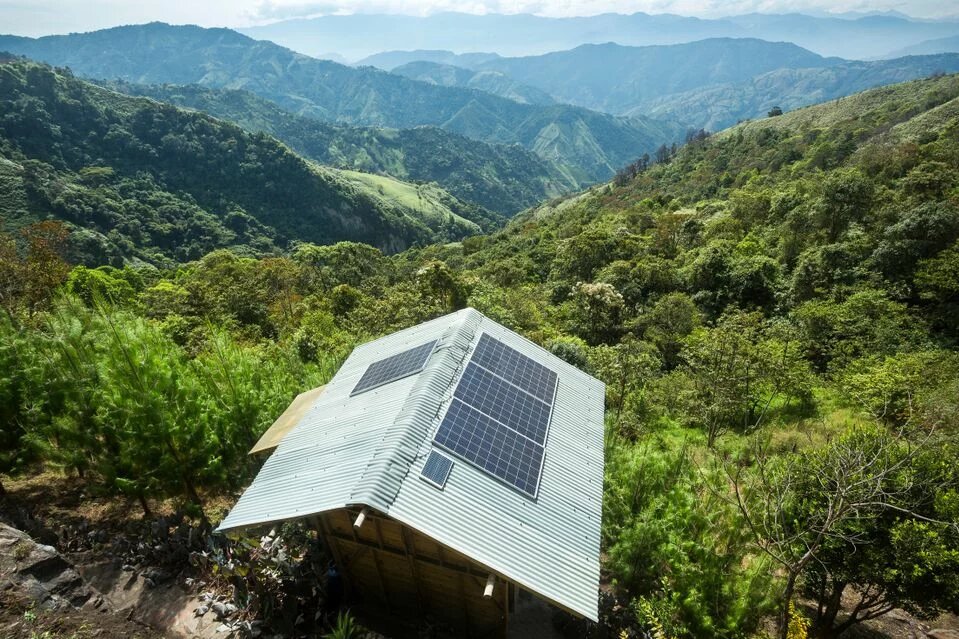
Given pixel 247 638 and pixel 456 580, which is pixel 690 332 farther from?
pixel 247 638

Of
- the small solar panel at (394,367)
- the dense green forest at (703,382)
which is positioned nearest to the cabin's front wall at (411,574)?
the dense green forest at (703,382)

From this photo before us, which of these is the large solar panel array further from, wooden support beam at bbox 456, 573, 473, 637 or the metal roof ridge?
wooden support beam at bbox 456, 573, 473, 637

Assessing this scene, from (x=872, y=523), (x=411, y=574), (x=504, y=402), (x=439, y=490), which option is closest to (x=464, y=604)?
(x=411, y=574)

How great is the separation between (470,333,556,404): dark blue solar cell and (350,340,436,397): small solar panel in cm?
148

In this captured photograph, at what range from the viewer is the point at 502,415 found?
Answer: 1198 centimetres

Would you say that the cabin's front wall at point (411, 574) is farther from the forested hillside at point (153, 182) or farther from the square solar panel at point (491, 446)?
the forested hillside at point (153, 182)

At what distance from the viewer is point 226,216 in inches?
6388

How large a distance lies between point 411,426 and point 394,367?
3.82m

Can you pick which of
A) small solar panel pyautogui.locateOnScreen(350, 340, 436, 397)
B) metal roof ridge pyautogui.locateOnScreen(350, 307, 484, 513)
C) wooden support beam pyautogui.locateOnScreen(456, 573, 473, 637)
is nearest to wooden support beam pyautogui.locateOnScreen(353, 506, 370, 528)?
metal roof ridge pyautogui.locateOnScreen(350, 307, 484, 513)

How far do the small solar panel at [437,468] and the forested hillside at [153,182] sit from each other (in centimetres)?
12852

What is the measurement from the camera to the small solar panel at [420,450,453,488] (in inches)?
366

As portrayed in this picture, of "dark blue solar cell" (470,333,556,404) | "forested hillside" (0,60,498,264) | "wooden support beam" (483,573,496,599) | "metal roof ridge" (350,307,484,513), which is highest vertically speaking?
"metal roof ridge" (350,307,484,513)

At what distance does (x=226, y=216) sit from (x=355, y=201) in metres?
46.8

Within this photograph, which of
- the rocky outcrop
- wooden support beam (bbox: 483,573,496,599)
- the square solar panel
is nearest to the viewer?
wooden support beam (bbox: 483,573,496,599)
